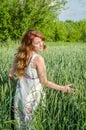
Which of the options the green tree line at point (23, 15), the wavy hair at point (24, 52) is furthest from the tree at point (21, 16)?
the wavy hair at point (24, 52)

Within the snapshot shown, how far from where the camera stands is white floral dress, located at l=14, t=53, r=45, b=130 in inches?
139

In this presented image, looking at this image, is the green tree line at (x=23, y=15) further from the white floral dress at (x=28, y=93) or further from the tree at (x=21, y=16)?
the white floral dress at (x=28, y=93)

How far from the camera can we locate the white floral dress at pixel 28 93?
11.6 ft

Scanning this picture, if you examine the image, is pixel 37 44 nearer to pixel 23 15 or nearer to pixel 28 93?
pixel 28 93

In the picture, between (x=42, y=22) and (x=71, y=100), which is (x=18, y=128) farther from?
(x=42, y=22)

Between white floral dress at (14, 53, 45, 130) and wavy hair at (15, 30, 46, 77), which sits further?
wavy hair at (15, 30, 46, 77)

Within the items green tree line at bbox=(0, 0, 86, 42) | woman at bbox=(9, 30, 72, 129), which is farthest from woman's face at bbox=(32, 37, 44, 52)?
green tree line at bbox=(0, 0, 86, 42)

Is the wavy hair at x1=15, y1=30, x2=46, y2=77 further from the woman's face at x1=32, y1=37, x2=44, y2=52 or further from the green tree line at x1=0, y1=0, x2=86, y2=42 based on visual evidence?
the green tree line at x1=0, y1=0, x2=86, y2=42

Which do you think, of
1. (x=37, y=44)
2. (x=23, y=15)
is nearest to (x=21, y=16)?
(x=23, y=15)

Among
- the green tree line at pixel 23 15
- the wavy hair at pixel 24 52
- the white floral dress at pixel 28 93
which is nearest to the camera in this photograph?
the white floral dress at pixel 28 93

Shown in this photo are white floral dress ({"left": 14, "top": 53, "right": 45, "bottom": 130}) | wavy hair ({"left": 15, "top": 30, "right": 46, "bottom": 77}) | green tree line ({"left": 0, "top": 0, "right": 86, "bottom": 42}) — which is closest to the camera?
white floral dress ({"left": 14, "top": 53, "right": 45, "bottom": 130})

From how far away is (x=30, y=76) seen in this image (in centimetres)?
367

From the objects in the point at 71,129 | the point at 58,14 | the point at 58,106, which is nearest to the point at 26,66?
the point at 58,106

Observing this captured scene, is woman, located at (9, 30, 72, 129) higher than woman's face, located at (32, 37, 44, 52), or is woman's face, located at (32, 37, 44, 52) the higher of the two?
woman's face, located at (32, 37, 44, 52)
